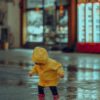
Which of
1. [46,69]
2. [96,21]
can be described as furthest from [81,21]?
[46,69]

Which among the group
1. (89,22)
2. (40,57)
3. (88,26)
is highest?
(89,22)

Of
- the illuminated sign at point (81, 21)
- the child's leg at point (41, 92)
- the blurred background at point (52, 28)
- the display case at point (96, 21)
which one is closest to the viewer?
the child's leg at point (41, 92)

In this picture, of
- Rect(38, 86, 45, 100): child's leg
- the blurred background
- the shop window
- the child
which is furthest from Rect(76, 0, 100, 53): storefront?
the child

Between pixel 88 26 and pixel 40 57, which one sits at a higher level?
pixel 88 26

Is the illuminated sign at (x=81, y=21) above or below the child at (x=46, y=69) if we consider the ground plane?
above

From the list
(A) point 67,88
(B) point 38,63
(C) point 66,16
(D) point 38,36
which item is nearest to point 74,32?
(C) point 66,16

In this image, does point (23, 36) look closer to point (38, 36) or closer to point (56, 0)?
point (38, 36)

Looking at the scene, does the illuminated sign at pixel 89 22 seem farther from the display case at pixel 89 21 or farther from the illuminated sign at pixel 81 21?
the illuminated sign at pixel 81 21

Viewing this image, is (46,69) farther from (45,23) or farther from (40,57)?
(45,23)

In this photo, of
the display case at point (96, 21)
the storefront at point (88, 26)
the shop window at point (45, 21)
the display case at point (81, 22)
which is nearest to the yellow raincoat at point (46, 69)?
the storefront at point (88, 26)

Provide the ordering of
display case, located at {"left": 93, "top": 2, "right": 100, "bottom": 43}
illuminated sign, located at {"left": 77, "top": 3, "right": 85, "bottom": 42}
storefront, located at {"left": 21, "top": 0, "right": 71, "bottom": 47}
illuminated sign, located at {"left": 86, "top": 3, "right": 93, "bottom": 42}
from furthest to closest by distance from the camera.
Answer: storefront, located at {"left": 21, "top": 0, "right": 71, "bottom": 47} < illuminated sign, located at {"left": 77, "top": 3, "right": 85, "bottom": 42} < illuminated sign, located at {"left": 86, "top": 3, "right": 93, "bottom": 42} < display case, located at {"left": 93, "top": 2, "right": 100, "bottom": 43}

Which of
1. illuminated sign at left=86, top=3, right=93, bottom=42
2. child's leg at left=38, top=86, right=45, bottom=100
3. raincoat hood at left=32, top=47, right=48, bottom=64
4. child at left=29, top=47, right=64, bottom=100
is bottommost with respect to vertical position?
child's leg at left=38, top=86, right=45, bottom=100

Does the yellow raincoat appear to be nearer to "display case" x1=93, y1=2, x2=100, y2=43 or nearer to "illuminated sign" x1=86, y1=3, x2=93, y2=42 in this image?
"display case" x1=93, y1=2, x2=100, y2=43

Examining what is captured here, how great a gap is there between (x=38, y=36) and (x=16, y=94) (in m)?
28.6
